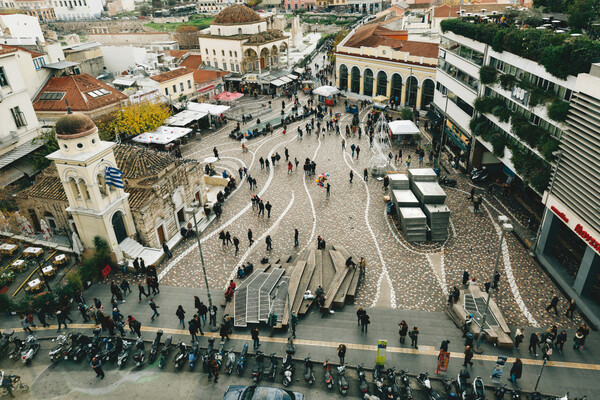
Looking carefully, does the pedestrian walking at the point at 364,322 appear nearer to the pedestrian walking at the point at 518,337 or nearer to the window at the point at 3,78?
the pedestrian walking at the point at 518,337

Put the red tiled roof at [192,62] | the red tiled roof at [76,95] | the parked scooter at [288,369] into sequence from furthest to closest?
the red tiled roof at [192,62], the red tiled roof at [76,95], the parked scooter at [288,369]

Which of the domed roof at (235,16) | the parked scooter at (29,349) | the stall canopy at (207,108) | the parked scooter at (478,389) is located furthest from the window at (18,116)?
the parked scooter at (478,389)

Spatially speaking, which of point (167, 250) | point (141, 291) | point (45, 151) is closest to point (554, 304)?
point (141, 291)

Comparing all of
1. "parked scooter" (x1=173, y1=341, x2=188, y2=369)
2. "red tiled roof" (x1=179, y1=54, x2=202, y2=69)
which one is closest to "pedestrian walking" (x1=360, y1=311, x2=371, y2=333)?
"parked scooter" (x1=173, y1=341, x2=188, y2=369)

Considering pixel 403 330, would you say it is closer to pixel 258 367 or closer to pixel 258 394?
pixel 258 367

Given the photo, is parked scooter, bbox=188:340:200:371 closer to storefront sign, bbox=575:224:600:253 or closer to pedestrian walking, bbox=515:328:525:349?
pedestrian walking, bbox=515:328:525:349
